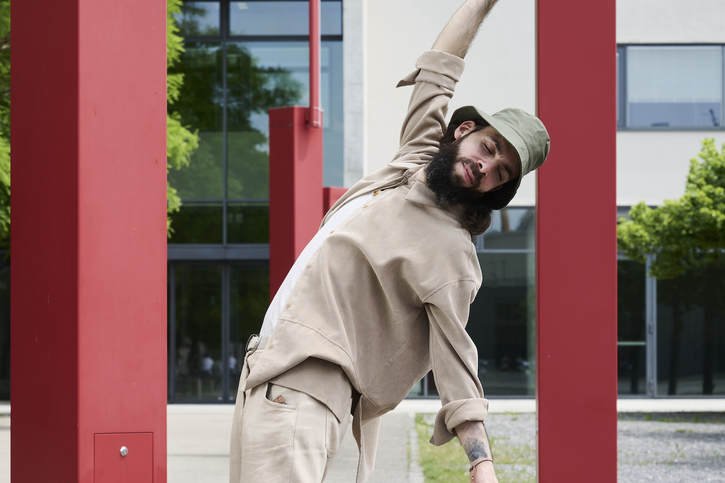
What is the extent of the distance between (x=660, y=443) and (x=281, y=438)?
34.2 feet

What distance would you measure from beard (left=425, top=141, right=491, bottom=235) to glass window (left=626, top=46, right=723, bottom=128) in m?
16.3

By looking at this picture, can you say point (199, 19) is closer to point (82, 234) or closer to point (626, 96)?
point (626, 96)

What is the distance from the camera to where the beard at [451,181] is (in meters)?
2.79

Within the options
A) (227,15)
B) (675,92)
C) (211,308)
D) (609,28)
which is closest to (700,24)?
(675,92)

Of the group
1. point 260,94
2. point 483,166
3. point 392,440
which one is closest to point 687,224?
point 392,440

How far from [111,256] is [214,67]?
628 inches

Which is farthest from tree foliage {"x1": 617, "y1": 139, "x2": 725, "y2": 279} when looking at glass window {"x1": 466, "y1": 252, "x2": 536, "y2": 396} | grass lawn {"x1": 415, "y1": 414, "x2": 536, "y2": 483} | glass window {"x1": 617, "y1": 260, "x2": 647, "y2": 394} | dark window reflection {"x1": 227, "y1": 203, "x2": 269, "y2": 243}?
dark window reflection {"x1": 227, "y1": 203, "x2": 269, "y2": 243}

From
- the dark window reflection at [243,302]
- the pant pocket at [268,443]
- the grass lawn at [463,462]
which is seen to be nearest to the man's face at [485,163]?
the pant pocket at [268,443]

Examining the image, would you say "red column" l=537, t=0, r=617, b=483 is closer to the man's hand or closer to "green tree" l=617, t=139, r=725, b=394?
the man's hand

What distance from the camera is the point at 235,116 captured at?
18.3m

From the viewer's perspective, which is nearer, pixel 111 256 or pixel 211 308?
pixel 111 256

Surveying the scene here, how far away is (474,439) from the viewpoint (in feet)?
8.88

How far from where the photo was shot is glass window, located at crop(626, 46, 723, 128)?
732 inches

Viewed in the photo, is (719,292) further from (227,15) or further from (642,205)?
(227,15)
